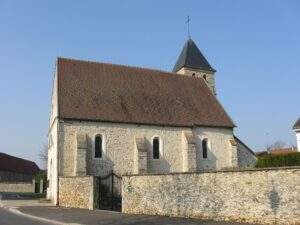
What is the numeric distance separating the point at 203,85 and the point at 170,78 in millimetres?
3441

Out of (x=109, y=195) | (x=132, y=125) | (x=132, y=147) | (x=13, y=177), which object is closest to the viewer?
(x=109, y=195)

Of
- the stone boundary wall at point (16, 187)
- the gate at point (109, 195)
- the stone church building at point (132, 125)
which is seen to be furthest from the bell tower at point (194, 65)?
the stone boundary wall at point (16, 187)

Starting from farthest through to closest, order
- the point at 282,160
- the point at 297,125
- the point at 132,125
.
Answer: the point at 297,125 < the point at 132,125 < the point at 282,160

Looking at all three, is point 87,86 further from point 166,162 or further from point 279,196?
point 279,196

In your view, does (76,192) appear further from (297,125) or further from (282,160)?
(297,125)

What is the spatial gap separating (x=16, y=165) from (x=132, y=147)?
53858mm

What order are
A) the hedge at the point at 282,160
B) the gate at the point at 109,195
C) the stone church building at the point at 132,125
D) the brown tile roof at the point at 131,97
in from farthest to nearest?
the brown tile roof at the point at 131,97
the stone church building at the point at 132,125
the hedge at the point at 282,160
the gate at the point at 109,195

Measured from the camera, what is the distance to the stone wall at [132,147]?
98.6 ft

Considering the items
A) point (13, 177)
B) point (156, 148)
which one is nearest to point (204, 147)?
point (156, 148)

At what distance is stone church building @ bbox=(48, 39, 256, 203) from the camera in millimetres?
30281

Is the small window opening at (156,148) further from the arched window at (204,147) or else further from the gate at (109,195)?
the gate at (109,195)

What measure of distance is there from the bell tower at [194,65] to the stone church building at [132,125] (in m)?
5.22

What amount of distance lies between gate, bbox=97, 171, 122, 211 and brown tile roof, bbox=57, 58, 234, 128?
795 cm

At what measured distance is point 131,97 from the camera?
3384 centimetres
